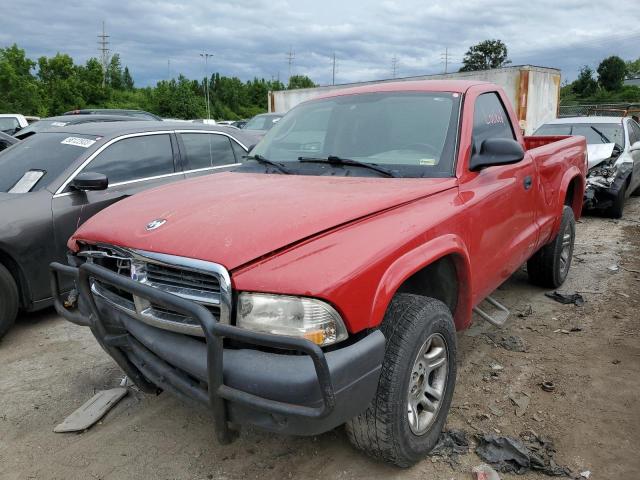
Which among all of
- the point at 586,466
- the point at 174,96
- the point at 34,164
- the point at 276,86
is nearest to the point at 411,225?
the point at 586,466

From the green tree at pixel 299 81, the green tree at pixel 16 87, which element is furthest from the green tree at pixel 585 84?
the green tree at pixel 16 87

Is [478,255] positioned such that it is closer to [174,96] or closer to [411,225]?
[411,225]

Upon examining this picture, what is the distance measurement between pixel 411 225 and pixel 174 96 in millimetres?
52571

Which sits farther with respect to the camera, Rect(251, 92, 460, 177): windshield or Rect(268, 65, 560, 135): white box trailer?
Rect(268, 65, 560, 135): white box trailer

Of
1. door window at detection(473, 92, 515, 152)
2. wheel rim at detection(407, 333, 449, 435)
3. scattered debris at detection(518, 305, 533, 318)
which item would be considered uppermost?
door window at detection(473, 92, 515, 152)

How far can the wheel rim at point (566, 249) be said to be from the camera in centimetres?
494

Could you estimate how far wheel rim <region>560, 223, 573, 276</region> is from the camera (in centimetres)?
494

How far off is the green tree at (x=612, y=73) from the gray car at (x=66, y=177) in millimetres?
72081

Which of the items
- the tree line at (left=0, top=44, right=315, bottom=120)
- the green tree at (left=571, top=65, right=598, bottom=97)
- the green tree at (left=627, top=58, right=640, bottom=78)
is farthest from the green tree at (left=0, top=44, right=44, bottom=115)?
the green tree at (left=627, top=58, right=640, bottom=78)

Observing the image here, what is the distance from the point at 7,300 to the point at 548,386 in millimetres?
3908

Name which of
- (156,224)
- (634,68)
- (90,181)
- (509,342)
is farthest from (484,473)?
(634,68)

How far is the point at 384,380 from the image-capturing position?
7.20ft

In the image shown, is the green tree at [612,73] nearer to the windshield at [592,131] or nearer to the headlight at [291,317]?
the windshield at [592,131]

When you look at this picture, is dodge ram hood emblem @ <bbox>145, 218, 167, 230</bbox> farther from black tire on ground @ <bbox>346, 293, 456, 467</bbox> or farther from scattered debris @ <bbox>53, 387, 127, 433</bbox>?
scattered debris @ <bbox>53, 387, 127, 433</bbox>
